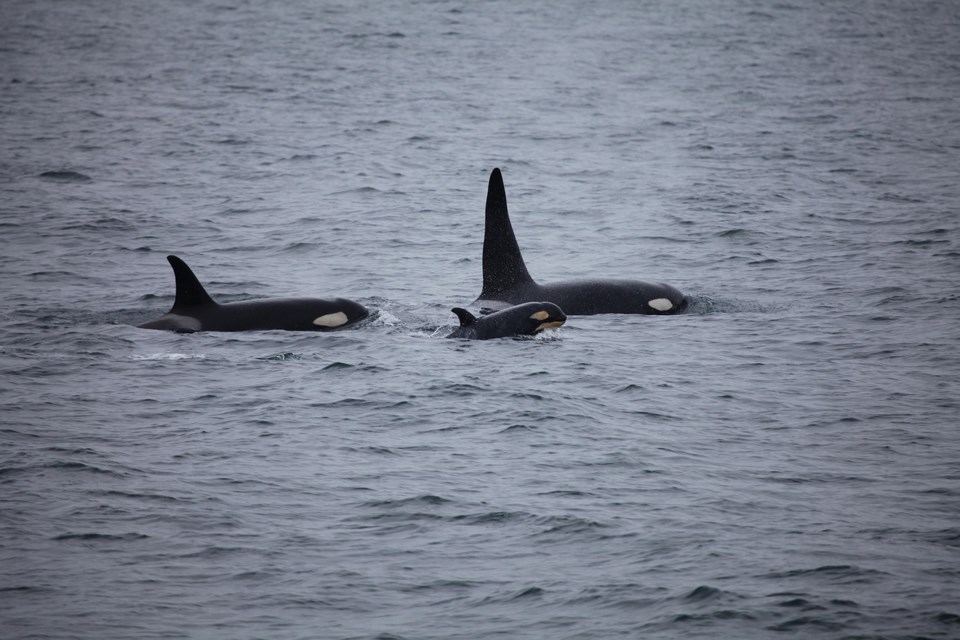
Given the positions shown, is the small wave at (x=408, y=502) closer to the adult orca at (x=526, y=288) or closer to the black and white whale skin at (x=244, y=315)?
the black and white whale skin at (x=244, y=315)

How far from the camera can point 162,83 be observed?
53594mm

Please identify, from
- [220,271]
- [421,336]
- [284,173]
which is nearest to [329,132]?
[284,173]

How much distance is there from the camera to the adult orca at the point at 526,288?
60.9 ft

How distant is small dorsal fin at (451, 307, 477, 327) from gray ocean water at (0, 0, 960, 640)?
34cm

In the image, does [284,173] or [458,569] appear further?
[284,173]

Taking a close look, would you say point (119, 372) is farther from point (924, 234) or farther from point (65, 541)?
point (924, 234)

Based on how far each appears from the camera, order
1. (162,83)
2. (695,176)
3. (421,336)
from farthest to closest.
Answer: (162,83), (695,176), (421,336)

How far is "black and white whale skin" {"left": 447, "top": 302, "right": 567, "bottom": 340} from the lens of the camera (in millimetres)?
17125

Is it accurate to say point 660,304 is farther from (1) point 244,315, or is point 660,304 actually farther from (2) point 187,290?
(2) point 187,290

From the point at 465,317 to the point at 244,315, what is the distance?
340 centimetres

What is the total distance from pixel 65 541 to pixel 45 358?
6520 millimetres

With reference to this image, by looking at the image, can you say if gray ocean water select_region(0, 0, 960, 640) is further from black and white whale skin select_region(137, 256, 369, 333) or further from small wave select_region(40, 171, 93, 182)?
black and white whale skin select_region(137, 256, 369, 333)

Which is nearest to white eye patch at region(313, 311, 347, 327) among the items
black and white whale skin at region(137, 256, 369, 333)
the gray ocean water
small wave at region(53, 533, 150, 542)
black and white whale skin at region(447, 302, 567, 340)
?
black and white whale skin at region(137, 256, 369, 333)

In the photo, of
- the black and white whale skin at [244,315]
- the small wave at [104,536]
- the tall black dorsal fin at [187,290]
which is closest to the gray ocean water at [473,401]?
the small wave at [104,536]
